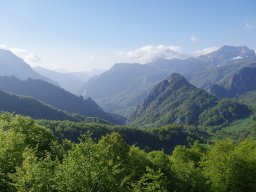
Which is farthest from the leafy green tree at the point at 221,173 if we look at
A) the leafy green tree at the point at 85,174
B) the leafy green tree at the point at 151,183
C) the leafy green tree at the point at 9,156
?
the leafy green tree at the point at 9,156

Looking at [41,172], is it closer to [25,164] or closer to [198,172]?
[25,164]

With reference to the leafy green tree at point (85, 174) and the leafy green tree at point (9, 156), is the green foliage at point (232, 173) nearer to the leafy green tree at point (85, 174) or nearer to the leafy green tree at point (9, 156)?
the leafy green tree at point (85, 174)

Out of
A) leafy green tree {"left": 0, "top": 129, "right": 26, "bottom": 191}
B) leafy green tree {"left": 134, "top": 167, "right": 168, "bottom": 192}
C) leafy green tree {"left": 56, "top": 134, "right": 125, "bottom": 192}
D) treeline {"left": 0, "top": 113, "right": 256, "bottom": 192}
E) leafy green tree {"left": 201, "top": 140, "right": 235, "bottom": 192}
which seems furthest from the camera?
leafy green tree {"left": 201, "top": 140, "right": 235, "bottom": 192}

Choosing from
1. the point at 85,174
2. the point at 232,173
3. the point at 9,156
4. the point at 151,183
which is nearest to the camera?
the point at 85,174

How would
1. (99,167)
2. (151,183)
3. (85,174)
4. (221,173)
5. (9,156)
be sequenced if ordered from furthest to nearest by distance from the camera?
(221,173)
(9,156)
(151,183)
(99,167)
(85,174)

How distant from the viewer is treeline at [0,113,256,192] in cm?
4662

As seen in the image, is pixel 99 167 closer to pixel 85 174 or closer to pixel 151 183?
pixel 85 174

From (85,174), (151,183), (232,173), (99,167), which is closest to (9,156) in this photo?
(99,167)

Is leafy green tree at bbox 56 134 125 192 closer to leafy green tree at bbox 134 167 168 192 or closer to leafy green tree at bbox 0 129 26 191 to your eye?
leafy green tree at bbox 134 167 168 192

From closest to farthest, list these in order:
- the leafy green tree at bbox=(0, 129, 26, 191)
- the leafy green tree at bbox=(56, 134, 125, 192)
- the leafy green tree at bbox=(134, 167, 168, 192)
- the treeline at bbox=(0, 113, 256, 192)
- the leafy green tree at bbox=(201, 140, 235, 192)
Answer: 1. the leafy green tree at bbox=(56, 134, 125, 192)
2. the treeline at bbox=(0, 113, 256, 192)
3. the leafy green tree at bbox=(134, 167, 168, 192)
4. the leafy green tree at bbox=(0, 129, 26, 191)
5. the leafy green tree at bbox=(201, 140, 235, 192)

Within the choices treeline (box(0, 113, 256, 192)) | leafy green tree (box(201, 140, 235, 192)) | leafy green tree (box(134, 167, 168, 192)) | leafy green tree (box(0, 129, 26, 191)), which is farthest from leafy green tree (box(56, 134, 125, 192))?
leafy green tree (box(201, 140, 235, 192))

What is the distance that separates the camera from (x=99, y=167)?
49000 millimetres

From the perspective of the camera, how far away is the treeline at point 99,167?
153 feet

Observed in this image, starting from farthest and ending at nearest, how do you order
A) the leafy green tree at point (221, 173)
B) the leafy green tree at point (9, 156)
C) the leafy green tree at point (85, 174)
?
the leafy green tree at point (221, 173)
the leafy green tree at point (9, 156)
the leafy green tree at point (85, 174)
